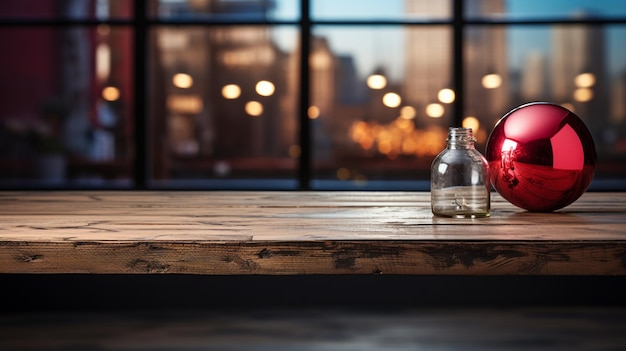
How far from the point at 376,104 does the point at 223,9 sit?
0.92m

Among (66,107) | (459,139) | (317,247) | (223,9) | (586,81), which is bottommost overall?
(317,247)

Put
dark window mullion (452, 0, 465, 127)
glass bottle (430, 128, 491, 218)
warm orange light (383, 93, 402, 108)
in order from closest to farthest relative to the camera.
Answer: glass bottle (430, 128, 491, 218) < dark window mullion (452, 0, 465, 127) < warm orange light (383, 93, 402, 108)

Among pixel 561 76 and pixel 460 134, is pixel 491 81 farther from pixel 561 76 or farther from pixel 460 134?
pixel 460 134

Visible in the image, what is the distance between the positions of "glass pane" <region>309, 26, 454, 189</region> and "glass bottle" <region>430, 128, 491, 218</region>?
8.59ft

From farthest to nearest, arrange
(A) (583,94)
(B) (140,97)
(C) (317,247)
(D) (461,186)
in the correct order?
(A) (583,94)
(B) (140,97)
(D) (461,186)
(C) (317,247)

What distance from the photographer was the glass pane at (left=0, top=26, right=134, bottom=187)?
383cm

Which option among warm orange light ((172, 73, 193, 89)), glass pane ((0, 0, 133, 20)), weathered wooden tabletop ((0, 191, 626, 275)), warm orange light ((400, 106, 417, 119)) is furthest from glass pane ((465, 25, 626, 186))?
weathered wooden tabletop ((0, 191, 626, 275))

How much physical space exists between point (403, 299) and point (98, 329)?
3.11ft

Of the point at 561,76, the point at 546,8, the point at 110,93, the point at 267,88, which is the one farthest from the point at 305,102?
the point at 561,76

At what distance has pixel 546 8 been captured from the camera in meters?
3.99

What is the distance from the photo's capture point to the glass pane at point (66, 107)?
383 cm

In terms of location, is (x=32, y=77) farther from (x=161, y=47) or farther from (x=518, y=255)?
(x=518, y=255)

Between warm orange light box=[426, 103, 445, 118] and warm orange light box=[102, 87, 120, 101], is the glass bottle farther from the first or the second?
warm orange light box=[102, 87, 120, 101]

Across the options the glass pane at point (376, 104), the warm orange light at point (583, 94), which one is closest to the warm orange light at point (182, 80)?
the glass pane at point (376, 104)
